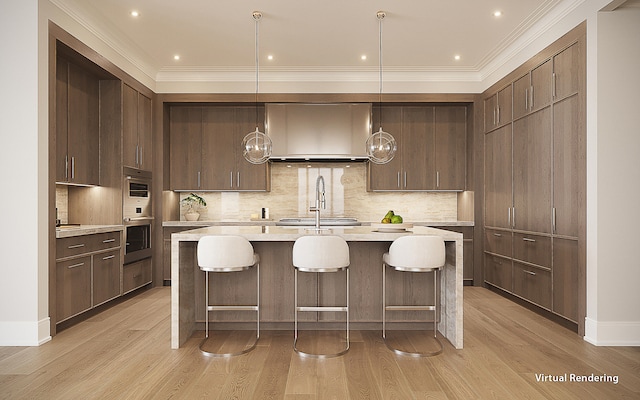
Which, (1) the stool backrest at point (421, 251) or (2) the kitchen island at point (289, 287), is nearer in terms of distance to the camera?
(1) the stool backrest at point (421, 251)

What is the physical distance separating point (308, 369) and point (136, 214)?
3.50m

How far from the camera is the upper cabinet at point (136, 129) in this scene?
528 centimetres

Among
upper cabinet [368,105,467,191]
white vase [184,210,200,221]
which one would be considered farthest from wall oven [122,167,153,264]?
upper cabinet [368,105,467,191]

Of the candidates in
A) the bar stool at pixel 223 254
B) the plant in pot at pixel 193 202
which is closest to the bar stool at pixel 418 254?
the bar stool at pixel 223 254

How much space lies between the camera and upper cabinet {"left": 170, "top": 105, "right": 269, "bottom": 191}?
644 centimetres

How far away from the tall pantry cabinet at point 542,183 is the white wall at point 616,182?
0.16m

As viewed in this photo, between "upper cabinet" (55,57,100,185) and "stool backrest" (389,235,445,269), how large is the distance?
332 centimetres

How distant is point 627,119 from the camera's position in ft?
11.7

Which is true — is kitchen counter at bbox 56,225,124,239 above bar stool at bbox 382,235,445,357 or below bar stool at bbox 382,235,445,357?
above

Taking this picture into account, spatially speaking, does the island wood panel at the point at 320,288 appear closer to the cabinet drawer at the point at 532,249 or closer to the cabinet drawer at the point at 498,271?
the cabinet drawer at the point at 532,249

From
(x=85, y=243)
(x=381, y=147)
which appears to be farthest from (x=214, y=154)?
(x=381, y=147)

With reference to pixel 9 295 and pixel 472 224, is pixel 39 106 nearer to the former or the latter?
pixel 9 295

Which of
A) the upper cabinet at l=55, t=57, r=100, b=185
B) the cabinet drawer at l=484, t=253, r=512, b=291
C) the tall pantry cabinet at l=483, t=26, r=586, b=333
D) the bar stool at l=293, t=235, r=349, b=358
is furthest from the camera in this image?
the cabinet drawer at l=484, t=253, r=512, b=291

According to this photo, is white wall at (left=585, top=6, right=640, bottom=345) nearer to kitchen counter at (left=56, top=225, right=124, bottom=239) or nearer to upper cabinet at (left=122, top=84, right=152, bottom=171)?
kitchen counter at (left=56, top=225, right=124, bottom=239)
